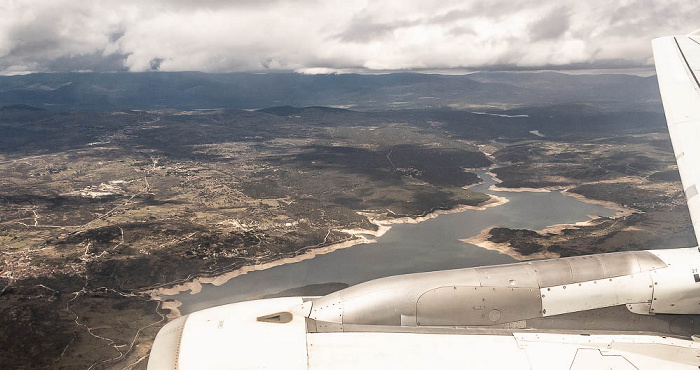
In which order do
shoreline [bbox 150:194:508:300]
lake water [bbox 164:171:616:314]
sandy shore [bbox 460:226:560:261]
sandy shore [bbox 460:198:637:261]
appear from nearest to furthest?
shoreline [bbox 150:194:508:300] → lake water [bbox 164:171:616:314] → sandy shore [bbox 460:226:560:261] → sandy shore [bbox 460:198:637:261]

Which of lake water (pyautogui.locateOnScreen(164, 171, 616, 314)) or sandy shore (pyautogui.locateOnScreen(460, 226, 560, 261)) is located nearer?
lake water (pyautogui.locateOnScreen(164, 171, 616, 314))

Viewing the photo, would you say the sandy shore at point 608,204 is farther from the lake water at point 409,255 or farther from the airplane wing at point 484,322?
the airplane wing at point 484,322

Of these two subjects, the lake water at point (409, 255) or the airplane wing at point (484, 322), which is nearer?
the airplane wing at point (484, 322)

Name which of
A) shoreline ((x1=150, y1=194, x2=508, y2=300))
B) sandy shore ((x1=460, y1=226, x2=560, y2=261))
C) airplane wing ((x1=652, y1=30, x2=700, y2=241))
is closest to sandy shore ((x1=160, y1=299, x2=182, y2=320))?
shoreline ((x1=150, y1=194, x2=508, y2=300))

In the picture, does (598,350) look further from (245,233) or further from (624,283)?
(245,233)

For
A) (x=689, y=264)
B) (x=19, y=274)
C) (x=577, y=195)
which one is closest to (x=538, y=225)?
(x=577, y=195)

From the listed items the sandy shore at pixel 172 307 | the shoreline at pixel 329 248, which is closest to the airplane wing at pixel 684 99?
the sandy shore at pixel 172 307

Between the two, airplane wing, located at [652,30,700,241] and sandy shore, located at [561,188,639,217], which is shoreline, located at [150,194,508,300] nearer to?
sandy shore, located at [561,188,639,217]
